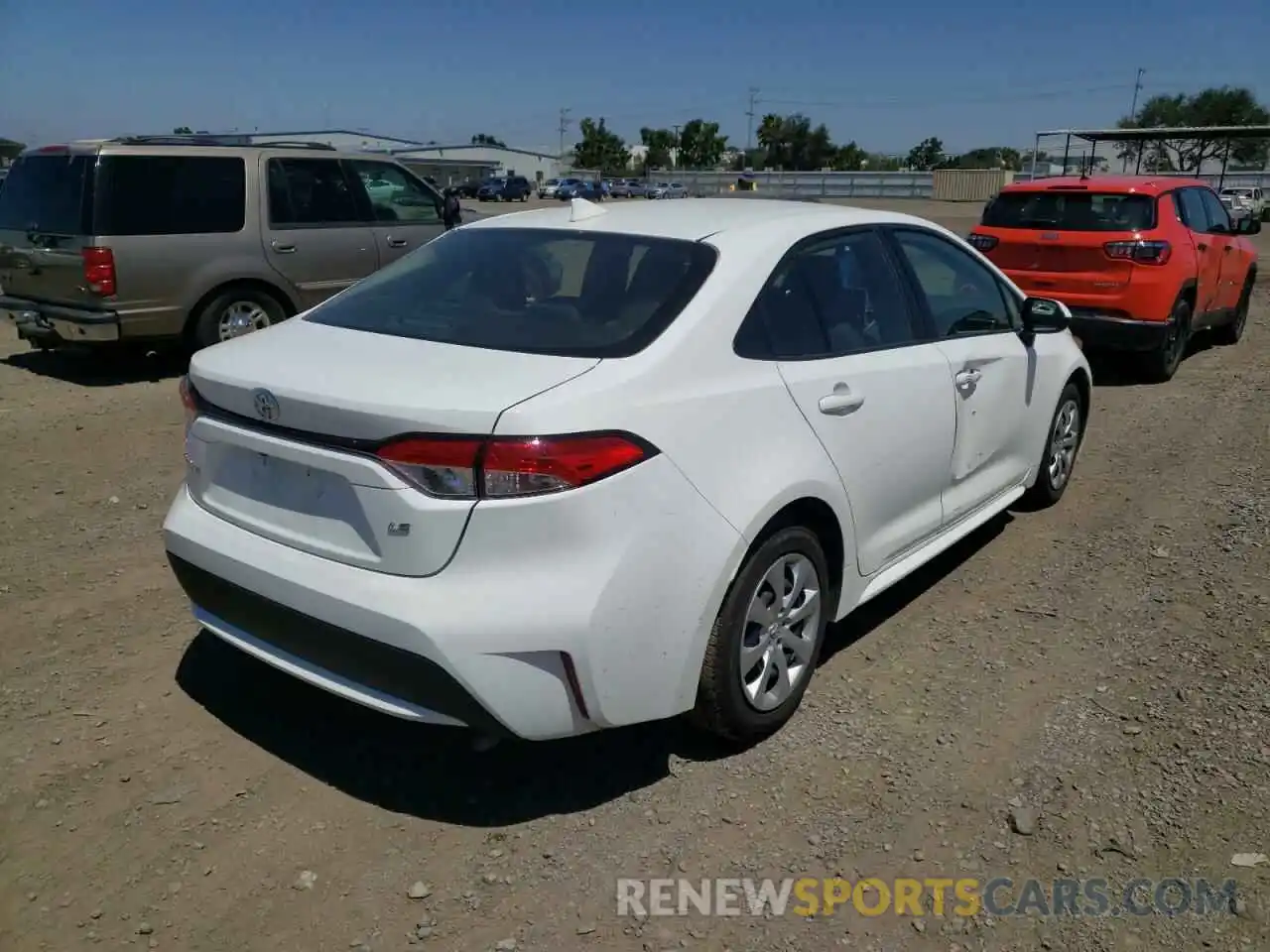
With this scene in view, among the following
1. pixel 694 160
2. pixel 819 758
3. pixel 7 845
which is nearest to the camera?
pixel 7 845

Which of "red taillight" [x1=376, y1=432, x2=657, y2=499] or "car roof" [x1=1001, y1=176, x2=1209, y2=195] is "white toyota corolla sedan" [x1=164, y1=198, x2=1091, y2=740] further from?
"car roof" [x1=1001, y1=176, x2=1209, y2=195]

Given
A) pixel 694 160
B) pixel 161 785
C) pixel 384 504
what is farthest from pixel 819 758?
pixel 694 160

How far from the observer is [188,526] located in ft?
10.5

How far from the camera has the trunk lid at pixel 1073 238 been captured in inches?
332

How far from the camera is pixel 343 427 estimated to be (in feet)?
8.96

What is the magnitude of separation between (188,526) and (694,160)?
104 metres

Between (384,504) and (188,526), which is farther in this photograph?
(188,526)

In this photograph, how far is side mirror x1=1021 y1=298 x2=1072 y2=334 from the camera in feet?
16.1

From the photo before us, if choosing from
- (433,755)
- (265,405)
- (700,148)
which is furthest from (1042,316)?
(700,148)

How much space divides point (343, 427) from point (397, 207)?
7619 millimetres

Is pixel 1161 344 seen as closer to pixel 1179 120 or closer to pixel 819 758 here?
pixel 819 758

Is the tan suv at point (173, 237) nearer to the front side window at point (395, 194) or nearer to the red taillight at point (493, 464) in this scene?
the front side window at point (395, 194)

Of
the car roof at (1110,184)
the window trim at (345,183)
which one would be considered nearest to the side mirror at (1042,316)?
the car roof at (1110,184)

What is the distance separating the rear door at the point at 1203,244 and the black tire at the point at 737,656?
286 inches
